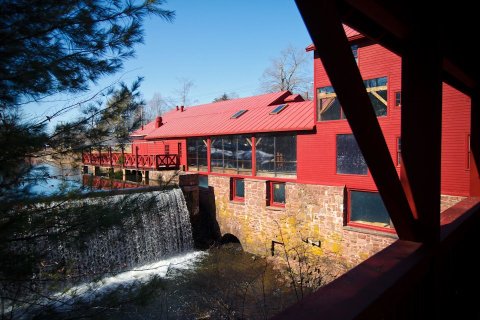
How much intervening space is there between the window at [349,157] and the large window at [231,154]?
4.30 meters

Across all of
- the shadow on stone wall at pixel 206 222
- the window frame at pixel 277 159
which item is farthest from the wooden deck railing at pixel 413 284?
the shadow on stone wall at pixel 206 222

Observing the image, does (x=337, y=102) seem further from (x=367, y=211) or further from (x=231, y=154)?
(x=231, y=154)

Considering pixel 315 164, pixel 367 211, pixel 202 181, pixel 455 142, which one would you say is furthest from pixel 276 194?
pixel 455 142

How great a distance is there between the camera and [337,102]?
11.7m

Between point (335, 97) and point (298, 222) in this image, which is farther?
point (298, 222)

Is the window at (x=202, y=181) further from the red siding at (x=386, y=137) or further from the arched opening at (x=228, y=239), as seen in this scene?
the red siding at (x=386, y=137)

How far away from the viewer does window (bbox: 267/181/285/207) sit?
1377 cm

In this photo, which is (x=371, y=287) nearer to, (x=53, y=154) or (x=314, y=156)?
(x=53, y=154)

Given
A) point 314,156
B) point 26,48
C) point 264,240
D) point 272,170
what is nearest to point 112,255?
point 264,240

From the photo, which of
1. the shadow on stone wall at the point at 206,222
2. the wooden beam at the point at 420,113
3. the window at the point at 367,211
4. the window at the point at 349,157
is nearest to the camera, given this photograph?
the wooden beam at the point at 420,113

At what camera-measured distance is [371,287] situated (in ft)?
4.39

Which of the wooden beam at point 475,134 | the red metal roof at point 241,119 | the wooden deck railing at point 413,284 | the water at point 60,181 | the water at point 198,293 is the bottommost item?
the water at point 198,293

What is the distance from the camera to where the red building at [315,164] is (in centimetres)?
1052

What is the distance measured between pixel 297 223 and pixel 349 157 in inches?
126
